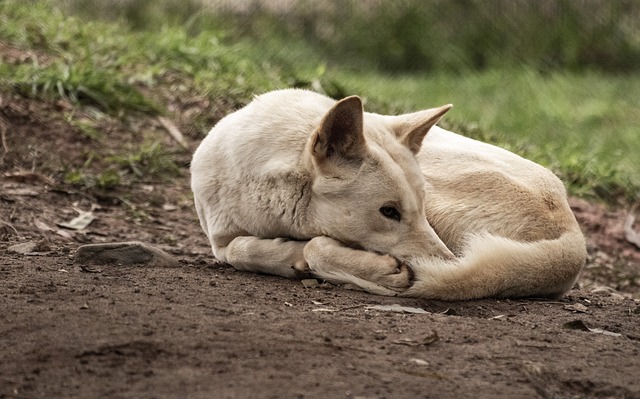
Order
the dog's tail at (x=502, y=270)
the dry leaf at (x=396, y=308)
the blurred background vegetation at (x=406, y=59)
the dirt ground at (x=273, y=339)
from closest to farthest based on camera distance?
1. the dirt ground at (x=273, y=339)
2. the dry leaf at (x=396, y=308)
3. the dog's tail at (x=502, y=270)
4. the blurred background vegetation at (x=406, y=59)

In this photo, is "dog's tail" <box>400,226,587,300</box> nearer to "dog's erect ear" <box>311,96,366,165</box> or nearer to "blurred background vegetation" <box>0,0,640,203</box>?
"dog's erect ear" <box>311,96,366,165</box>

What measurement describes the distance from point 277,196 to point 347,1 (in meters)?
7.30

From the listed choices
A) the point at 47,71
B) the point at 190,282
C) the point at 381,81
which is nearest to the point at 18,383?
the point at 190,282

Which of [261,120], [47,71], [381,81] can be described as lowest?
[381,81]

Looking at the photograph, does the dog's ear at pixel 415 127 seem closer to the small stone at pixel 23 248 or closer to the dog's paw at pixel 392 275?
the dog's paw at pixel 392 275

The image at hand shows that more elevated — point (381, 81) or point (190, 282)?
point (190, 282)

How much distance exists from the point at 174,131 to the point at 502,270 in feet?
10.7

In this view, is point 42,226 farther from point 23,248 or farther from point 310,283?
point 310,283

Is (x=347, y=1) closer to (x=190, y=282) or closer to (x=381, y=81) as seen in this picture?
(x=381, y=81)

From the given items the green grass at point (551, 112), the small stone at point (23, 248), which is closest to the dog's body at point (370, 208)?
the small stone at point (23, 248)

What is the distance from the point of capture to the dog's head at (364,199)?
12.5 feet

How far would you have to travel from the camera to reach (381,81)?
9.86 metres

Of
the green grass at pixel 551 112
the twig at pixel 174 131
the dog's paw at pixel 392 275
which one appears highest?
the dog's paw at pixel 392 275

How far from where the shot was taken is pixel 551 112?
931cm
